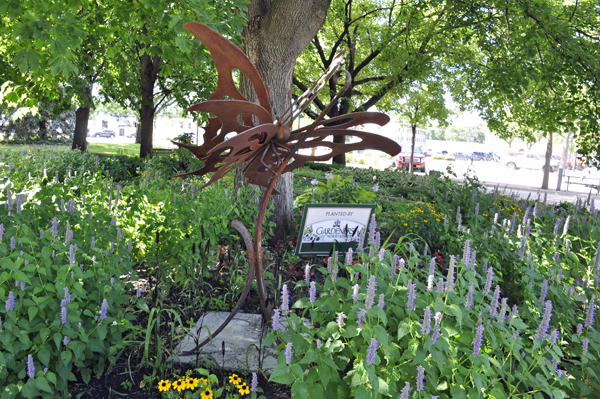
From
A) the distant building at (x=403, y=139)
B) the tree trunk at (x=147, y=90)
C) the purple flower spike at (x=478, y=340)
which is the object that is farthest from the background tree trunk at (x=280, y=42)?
the distant building at (x=403, y=139)

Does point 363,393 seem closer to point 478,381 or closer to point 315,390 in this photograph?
point 315,390

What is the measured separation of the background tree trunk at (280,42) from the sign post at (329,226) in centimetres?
180

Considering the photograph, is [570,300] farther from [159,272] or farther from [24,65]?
[24,65]

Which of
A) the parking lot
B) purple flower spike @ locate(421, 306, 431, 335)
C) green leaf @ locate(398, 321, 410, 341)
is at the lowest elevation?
green leaf @ locate(398, 321, 410, 341)

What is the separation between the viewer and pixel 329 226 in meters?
3.61

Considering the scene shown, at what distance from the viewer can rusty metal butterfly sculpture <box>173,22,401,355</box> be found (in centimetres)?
206

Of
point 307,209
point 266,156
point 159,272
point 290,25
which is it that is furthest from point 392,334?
point 290,25

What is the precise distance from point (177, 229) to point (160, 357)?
54.1 inches

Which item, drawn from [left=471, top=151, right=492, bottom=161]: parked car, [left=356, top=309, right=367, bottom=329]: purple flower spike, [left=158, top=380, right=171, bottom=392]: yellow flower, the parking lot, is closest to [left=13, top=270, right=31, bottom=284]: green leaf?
[left=158, top=380, right=171, bottom=392]: yellow flower

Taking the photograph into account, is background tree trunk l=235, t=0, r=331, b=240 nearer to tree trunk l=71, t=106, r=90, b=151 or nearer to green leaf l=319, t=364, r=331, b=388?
green leaf l=319, t=364, r=331, b=388

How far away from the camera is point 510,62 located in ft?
24.6

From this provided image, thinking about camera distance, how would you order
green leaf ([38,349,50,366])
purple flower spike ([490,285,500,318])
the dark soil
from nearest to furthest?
1. purple flower spike ([490,285,500,318])
2. green leaf ([38,349,50,366])
3. the dark soil

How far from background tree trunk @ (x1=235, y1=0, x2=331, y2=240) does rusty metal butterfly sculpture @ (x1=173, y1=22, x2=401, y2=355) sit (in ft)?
7.93

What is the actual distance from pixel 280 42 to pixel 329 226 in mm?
2709
